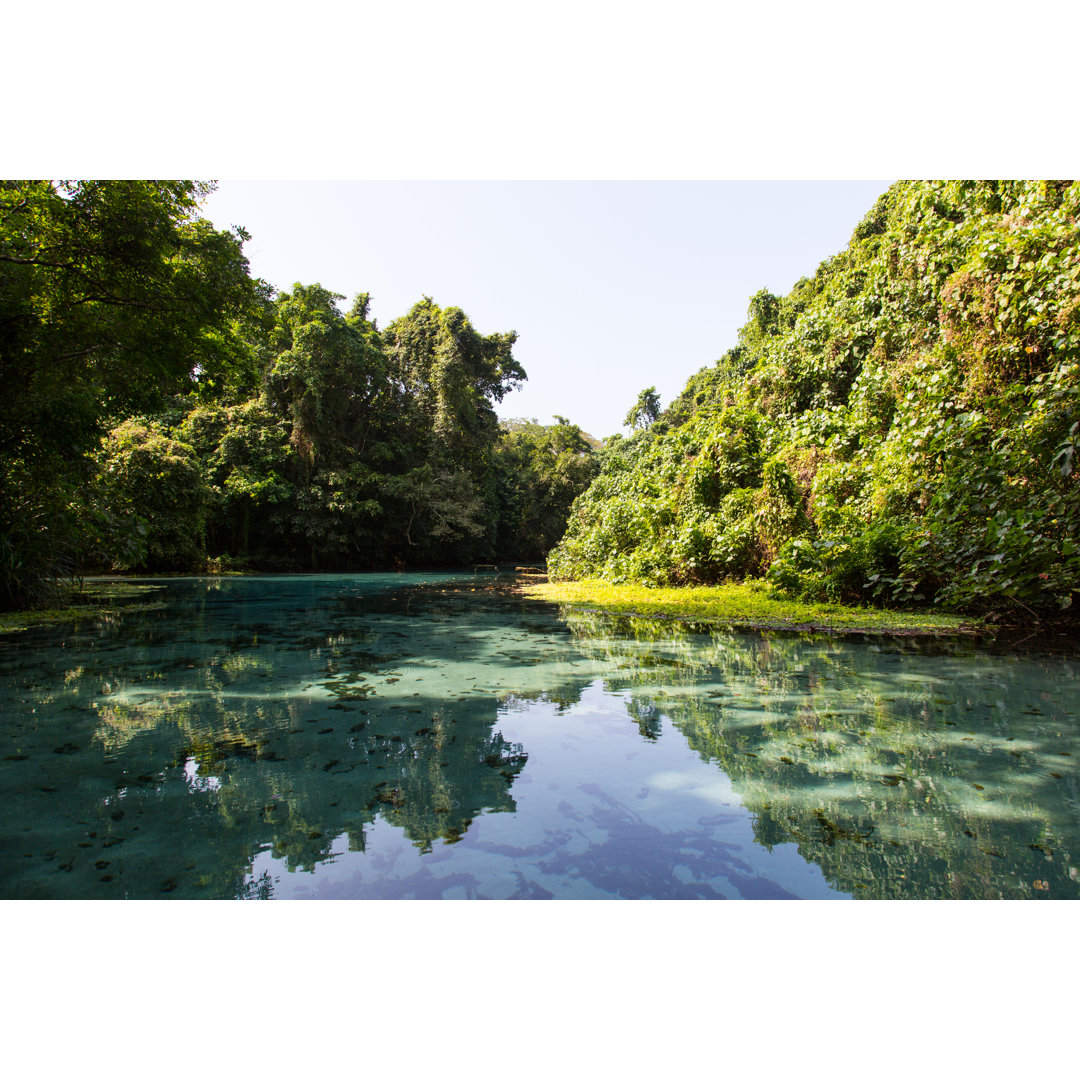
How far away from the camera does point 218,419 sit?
1905cm

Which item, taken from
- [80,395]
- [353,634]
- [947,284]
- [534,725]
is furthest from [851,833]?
[80,395]

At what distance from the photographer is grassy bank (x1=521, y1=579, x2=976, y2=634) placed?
5734 mm

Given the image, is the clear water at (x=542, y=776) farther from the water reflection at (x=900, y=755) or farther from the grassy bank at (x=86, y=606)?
the grassy bank at (x=86, y=606)

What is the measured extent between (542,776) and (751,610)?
→ 5125mm

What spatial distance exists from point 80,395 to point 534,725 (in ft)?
20.4

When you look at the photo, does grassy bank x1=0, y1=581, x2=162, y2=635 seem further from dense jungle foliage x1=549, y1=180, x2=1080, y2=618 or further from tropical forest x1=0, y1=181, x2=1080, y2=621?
dense jungle foliage x1=549, y1=180, x2=1080, y2=618

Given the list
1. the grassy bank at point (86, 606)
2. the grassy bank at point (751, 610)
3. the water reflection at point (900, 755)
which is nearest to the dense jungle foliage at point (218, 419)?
the grassy bank at point (86, 606)

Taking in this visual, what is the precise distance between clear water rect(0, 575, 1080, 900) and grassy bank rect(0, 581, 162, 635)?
222 cm

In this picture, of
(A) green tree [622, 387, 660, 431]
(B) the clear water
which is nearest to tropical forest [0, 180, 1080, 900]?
(B) the clear water

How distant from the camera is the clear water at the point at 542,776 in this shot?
66.1 inches

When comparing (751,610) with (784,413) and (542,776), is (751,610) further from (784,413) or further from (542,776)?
(784,413)

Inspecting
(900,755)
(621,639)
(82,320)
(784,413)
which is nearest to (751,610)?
(621,639)

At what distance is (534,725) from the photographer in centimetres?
313

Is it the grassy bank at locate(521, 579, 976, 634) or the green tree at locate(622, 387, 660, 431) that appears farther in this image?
the green tree at locate(622, 387, 660, 431)
